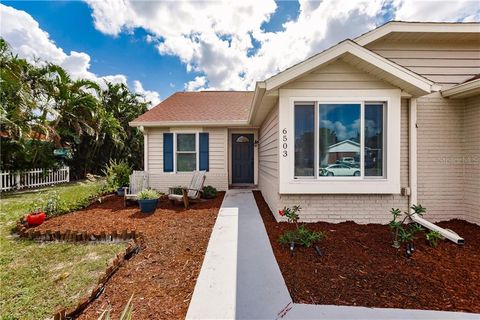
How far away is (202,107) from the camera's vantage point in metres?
9.74

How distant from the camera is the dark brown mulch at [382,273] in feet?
7.33

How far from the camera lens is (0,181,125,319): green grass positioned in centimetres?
233

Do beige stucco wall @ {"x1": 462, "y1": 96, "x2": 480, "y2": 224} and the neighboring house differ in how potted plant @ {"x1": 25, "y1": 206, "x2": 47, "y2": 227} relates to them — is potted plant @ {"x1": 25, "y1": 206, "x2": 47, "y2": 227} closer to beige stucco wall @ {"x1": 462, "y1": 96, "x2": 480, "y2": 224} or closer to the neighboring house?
the neighboring house

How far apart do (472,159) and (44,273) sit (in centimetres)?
802

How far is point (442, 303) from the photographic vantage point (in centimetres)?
217

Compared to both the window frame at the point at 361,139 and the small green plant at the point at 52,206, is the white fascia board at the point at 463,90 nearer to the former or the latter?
the window frame at the point at 361,139

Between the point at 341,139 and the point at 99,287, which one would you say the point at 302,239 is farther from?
the point at 99,287

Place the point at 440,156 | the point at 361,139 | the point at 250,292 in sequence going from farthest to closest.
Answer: the point at 440,156
the point at 361,139
the point at 250,292

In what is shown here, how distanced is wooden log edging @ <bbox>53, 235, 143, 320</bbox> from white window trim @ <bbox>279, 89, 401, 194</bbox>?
294 centimetres

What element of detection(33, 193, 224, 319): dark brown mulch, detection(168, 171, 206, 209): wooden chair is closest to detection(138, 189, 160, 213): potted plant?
detection(33, 193, 224, 319): dark brown mulch

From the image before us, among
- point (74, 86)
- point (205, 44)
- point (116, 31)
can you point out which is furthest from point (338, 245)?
point (74, 86)

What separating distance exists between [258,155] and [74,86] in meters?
10.0

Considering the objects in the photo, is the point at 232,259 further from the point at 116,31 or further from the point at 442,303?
the point at 116,31

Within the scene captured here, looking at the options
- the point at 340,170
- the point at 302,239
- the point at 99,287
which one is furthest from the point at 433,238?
the point at 99,287
